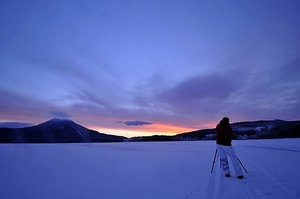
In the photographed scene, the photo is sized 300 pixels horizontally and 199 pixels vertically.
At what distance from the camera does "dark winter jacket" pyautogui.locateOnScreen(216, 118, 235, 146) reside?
7.29 metres

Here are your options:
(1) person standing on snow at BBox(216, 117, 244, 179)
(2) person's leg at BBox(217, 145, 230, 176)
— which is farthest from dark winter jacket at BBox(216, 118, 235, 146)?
(2) person's leg at BBox(217, 145, 230, 176)

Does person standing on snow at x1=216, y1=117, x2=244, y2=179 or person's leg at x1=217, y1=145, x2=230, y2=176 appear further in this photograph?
person standing on snow at x1=216, y1=117, x2=244, y2=179

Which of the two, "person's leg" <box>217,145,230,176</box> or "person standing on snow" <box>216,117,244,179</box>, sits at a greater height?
"person standing on snow" <box>216,117,244,179</box>

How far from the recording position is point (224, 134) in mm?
7340

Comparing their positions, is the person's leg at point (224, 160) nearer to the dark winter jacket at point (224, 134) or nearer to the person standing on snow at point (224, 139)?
the person standing on snow at point (224, 139)

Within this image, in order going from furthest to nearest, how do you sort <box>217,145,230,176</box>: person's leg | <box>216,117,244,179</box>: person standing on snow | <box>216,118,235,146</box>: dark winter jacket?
<box>216,118,235,146</box>: dark winter jacket → <box>216,117,244,179</box>: person standing on snow → <box>217,145,230,176</box>: person's leg

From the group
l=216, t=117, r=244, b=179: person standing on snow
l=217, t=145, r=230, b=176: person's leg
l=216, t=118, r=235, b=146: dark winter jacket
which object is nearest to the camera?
l=217, t=145, r=230, b=176: person's leg

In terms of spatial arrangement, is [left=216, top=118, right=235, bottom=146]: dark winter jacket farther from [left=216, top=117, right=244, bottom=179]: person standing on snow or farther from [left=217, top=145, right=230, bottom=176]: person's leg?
[left=217, top=145, right=230, bottom=176]: person's leg

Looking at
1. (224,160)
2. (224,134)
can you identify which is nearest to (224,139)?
(224,134)

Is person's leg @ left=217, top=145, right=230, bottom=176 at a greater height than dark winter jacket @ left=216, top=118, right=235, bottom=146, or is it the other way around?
dark winter jacket @ left=216, top=118, right=235, bottom=146

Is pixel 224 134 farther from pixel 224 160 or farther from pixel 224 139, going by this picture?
pixel 224 160

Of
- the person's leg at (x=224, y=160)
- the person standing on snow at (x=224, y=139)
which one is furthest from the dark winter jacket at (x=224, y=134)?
the person's leg at (x=224, y=160)

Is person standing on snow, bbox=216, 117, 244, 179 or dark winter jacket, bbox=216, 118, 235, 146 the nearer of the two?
person standing on snow, bbox=216, 117, 244, 179

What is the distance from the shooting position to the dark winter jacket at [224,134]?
7293mm
